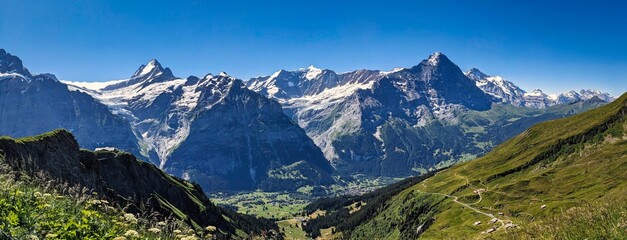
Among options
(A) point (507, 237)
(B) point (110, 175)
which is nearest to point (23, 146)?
(B) point (110, 175)

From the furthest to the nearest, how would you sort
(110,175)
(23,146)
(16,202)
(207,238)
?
(110,175)
(23,146)
(207,238)
(16,202)

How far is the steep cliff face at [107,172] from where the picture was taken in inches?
3271

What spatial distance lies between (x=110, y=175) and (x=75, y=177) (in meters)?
46.5

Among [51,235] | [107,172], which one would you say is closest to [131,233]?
[51,235]

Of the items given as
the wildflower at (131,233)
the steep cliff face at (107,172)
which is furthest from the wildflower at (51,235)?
the steep cliff face at (107,172)

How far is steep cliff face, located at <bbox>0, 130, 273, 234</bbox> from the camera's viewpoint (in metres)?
83.1

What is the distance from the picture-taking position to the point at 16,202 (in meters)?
15.6

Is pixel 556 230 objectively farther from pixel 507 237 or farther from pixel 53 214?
pixel 53 214

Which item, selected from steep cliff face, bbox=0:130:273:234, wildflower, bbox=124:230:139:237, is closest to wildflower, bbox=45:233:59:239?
wildflower, bbox=124:230:139:237

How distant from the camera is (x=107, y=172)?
14200 cm

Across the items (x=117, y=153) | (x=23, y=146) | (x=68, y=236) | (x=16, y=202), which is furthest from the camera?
(x=117, y=153)

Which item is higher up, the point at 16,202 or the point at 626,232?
the point at 16,202

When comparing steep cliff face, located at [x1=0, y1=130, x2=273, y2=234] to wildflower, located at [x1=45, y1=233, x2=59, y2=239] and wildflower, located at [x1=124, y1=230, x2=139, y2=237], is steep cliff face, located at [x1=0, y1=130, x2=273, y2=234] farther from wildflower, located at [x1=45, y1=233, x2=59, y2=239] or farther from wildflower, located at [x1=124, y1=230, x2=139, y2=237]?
wildflower, located at [x1=45, y1=233, x2=59, y2=239]

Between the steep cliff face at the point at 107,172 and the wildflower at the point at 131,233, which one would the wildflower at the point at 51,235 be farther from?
the steep cliff face at the point at 107,172
